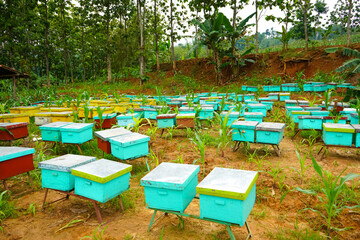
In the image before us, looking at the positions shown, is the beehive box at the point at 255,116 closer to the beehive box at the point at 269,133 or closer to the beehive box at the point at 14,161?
the beehive box at the point at 269,133

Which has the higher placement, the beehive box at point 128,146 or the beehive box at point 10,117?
the beehive box at point 10,117

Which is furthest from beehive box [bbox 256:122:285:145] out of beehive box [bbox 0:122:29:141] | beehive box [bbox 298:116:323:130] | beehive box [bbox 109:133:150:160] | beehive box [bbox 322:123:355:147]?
beehive box [bbox 0:122:29:141]

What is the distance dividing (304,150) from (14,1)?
1947 cm

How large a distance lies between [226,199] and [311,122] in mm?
3975

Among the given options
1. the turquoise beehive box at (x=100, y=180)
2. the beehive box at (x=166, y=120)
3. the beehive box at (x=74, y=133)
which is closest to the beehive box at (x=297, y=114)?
the beehive box at (x=166, y=120)

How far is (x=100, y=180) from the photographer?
254 cm

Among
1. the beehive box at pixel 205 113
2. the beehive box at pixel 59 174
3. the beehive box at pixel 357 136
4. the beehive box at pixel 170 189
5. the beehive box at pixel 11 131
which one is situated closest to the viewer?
the beehive box at pixel 170 189

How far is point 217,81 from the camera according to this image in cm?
1570

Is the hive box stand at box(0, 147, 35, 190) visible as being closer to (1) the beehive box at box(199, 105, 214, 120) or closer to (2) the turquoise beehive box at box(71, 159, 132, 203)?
(2) the turquoise beehive box at box(71, 159, 132, 203)

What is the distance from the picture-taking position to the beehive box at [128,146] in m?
3.65

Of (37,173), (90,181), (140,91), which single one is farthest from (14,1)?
(90,181)

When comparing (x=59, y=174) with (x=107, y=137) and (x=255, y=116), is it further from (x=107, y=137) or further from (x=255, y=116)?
(x=255, y=116)

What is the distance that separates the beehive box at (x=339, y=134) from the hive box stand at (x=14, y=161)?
16.1 ft

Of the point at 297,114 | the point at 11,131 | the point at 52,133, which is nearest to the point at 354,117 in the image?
the point at 297,114
